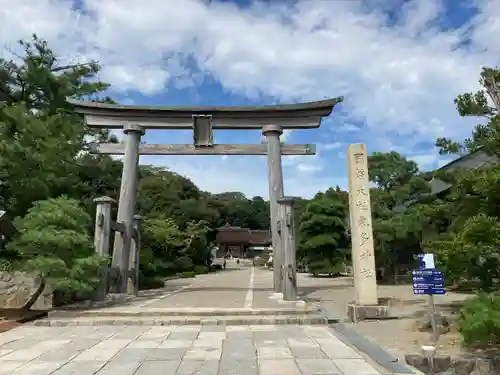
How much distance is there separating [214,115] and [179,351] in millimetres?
9706

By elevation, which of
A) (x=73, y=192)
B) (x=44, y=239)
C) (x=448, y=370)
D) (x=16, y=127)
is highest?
(x=16, y=127)

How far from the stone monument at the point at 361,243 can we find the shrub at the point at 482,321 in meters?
3.84

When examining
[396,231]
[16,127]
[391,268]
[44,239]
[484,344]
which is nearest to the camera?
[484,344]

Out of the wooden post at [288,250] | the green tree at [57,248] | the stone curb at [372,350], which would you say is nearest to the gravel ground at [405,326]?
the stone curb at [372,350]

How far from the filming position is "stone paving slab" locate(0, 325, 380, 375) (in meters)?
5.29

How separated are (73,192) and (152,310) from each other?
16.1 ft

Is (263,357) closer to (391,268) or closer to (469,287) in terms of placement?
(469,287)

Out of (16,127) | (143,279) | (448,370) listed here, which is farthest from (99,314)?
(143,279)

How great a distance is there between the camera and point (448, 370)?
611 cm

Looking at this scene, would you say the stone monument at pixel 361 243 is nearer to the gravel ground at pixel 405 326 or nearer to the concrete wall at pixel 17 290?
the gravel ground at pixel 405 326

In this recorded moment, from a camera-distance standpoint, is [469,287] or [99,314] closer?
[99,314]

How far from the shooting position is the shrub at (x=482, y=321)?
5.55 metres

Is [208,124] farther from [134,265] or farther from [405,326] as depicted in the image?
[405,326]

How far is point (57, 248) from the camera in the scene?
9477 millimetres
